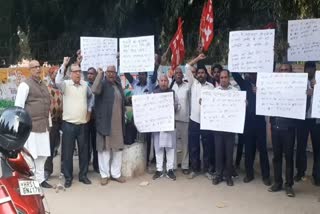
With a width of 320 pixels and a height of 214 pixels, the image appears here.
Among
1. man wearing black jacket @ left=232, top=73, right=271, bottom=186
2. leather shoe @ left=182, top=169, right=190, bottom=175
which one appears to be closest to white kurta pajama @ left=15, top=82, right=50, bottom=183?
leather shoe @ left=182, top=169, right=190, bottom=175

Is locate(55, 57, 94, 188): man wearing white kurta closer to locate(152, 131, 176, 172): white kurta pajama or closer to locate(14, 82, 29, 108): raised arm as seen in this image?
locate(14, 82, 29, 108): raised arm

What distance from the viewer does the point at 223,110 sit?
7.27 meters

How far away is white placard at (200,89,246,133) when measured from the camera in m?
7.13

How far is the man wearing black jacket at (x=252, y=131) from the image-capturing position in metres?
7.33

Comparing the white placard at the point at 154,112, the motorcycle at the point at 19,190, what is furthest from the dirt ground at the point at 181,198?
the motorcycle at the point at 19,190

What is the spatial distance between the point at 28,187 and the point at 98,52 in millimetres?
4654

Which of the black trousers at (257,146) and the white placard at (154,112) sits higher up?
the white placard at (154,112)

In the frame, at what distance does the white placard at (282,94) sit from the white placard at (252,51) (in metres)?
0.27

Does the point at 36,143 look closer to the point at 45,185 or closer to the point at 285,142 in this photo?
the point at 45,185

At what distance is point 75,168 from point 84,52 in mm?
2192

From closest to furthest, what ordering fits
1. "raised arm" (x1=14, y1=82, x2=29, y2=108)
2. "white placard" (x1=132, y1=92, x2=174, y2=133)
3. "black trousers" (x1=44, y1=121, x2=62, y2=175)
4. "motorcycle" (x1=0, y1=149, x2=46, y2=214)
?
"motorcycle" (x1=0, y1=149, x2=46, y2=214) → "raised arm" (x1=14, y1=82, x2=29, y2=108) → "white placard" (x1=132, y1=92, x2=174, y2=133) → "black trousers" (x1=44, y1=121, x2=62, y2=175)

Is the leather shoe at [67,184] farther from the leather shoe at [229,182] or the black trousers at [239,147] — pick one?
the black trousers at [239,147]

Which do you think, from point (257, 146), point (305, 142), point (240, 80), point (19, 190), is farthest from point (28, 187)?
point (305, 142)

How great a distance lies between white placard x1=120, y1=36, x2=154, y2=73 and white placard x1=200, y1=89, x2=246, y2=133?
1.03 m
